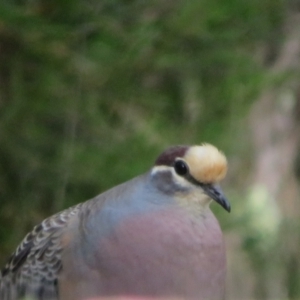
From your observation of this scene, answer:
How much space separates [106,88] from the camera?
197cm

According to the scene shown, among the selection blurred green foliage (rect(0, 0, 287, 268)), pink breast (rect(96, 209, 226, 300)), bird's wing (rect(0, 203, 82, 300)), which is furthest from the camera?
blurred green foliage (rect(0, 0, 287, 268))

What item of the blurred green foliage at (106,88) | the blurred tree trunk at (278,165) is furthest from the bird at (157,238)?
the blurred tree trunk at (278,165)

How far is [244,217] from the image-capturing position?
2322 millimetres

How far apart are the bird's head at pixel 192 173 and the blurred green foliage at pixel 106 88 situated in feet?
1.52

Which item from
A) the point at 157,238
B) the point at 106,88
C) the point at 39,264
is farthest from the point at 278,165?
the point at 157,238

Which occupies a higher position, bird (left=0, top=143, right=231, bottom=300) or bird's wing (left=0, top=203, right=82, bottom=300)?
bird (left=0, top=143, right=231, bottom=300)

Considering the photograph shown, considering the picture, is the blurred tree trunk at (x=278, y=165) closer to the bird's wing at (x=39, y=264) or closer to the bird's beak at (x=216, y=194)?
the bird's wing at (x=39, y=264)

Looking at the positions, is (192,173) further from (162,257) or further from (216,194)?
(162,257)

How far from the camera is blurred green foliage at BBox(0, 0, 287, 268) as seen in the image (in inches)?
71.1

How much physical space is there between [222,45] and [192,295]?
0.93 m

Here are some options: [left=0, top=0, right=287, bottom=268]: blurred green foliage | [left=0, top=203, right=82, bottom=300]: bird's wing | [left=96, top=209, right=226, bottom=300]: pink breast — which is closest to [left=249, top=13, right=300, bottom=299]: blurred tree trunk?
[left=0, top=0, right=287, bottom=268]: blurred green foliage

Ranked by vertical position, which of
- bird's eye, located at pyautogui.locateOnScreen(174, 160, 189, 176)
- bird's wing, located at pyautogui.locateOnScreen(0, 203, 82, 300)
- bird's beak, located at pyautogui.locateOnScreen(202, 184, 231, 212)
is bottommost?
bird's wing, located at pyautogui.locateOnScreen(0, 203, 82, 300)

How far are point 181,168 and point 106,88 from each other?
63cm

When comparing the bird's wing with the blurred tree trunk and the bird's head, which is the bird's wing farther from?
the blurred tree trunk
